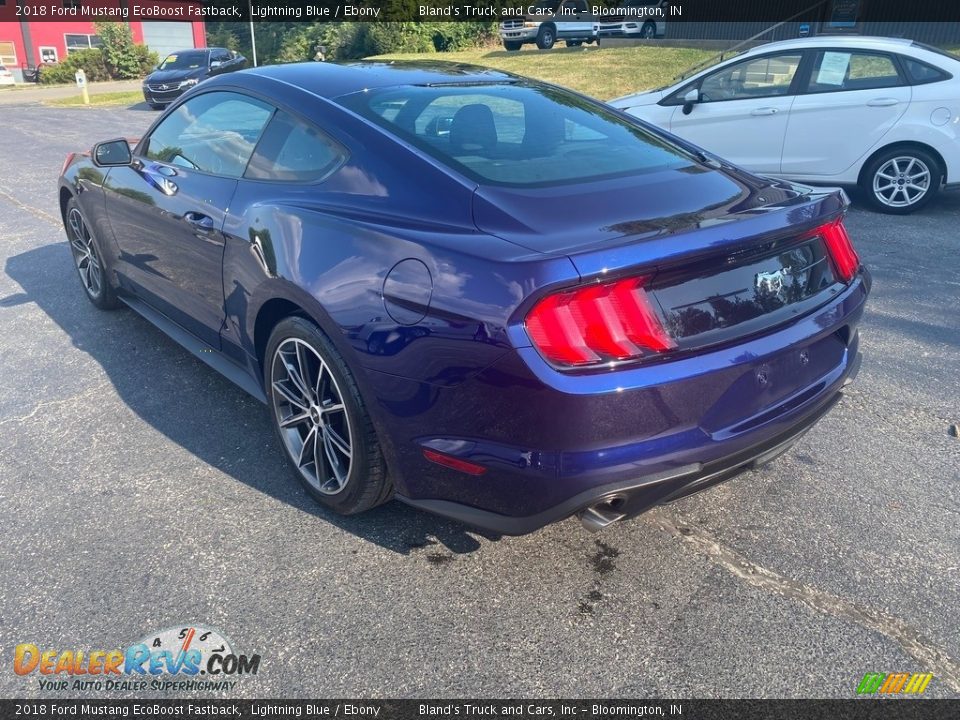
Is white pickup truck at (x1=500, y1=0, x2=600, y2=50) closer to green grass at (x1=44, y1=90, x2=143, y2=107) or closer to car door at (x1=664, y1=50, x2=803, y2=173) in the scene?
green grass at (x1=44, y1=90, x2=143, y2=107)

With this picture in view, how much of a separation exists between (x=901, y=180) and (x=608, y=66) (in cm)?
1577

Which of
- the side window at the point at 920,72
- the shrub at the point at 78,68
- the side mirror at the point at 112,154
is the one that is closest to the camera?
the side mirror at the point at 112,154

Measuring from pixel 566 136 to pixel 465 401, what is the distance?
4.55 feet

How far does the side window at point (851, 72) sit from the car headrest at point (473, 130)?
5.48 metres

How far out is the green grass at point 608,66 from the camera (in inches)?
760

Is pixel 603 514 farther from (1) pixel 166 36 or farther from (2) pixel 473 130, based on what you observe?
(1) pixel 166 36

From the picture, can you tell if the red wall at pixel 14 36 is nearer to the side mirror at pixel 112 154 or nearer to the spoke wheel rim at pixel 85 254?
the spoke wheel rim at pixel 85 254

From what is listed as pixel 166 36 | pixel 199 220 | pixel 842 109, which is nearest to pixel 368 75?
pixel 199 220

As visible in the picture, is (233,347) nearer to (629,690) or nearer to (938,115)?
(629,690)

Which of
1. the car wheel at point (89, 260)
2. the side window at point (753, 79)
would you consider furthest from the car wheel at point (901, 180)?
the car wheel at point (89, 260)

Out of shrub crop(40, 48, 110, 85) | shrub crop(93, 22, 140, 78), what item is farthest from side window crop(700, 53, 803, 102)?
shrub crop(93, 22, 140, 78)

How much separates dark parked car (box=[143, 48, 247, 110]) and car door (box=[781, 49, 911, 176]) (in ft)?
49.2

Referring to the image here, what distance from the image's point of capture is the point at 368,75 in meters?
3.45

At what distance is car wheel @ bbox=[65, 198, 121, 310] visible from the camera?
4.83 metres
